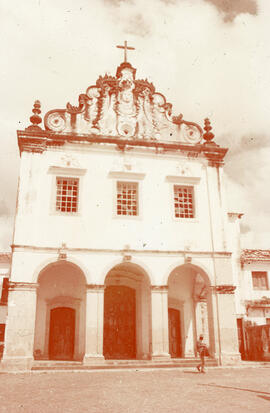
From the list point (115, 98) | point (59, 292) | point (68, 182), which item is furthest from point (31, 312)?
point (115, 98)

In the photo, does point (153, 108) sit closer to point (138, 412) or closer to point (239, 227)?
point (239, 227)

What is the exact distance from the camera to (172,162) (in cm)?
1703

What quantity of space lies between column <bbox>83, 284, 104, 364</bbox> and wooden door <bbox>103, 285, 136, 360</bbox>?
239 centimetres

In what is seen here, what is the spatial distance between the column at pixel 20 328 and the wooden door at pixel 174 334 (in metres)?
6.61

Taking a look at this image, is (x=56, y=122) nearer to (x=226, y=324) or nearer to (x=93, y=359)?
(x=93, y=359)

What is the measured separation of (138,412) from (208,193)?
1152 cm

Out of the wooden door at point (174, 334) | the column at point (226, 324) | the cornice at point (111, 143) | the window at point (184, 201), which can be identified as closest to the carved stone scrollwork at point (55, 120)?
the cornice at point (111, 143)

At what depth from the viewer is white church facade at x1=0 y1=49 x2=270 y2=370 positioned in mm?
14680

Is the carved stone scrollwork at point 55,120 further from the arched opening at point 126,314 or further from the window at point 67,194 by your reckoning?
the arched opening at point 126,314

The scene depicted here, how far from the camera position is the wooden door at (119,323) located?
16.4 metres

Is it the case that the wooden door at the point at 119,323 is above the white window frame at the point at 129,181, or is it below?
below

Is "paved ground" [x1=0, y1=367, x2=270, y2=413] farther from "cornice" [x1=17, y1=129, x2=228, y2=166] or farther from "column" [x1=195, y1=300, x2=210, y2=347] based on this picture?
"cornice" [x1=17, y1=129, x2=228, y2=166]

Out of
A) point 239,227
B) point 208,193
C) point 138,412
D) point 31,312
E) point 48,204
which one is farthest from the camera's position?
point 239,227

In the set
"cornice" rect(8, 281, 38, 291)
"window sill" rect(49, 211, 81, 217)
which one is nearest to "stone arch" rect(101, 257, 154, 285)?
"window sill" rect(49, 211, 81, 217)
